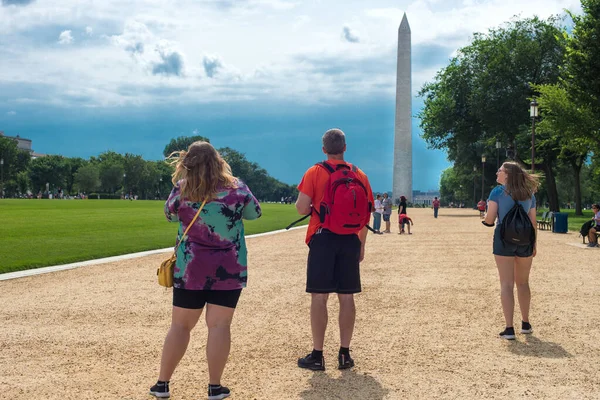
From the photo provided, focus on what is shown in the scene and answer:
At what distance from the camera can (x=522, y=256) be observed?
292 inches

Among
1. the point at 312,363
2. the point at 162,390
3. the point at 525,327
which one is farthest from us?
the point at 525,327

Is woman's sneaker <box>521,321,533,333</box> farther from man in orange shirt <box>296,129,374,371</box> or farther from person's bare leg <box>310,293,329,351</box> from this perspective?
person's bare leg <box>310,293,329,351</box>

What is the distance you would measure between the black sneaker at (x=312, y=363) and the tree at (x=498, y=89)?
47.5 metres

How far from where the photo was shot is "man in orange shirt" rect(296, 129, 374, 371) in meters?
5.79

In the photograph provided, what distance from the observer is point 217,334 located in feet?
16.1

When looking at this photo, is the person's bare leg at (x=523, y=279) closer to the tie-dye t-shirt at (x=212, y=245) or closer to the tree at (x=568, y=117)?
the tie-dye t-shirt at (x=212, y=245)

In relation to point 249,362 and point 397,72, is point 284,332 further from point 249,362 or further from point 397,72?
point 397,72

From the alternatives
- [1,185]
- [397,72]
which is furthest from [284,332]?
[1,185]

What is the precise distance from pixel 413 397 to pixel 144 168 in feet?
449

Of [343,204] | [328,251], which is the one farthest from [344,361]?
[343,204]

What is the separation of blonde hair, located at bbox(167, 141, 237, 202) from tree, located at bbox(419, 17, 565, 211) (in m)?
48.9

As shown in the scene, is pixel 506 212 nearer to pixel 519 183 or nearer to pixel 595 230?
pixel 519 183

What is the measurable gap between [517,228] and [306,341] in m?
2.43

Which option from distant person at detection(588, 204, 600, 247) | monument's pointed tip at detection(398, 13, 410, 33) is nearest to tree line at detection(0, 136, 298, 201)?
monument's pointed tip at detection(398, 13, 410, 33)
